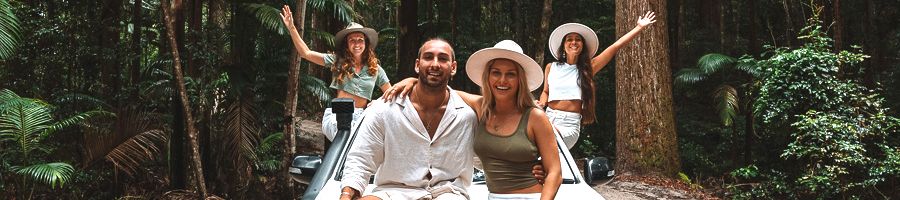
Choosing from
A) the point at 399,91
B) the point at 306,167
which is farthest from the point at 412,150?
the point at 306,167

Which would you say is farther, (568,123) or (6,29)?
(6,29)

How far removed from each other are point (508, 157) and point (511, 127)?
14cm

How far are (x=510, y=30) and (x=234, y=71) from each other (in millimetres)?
14570

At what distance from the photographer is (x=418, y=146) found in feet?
11.6

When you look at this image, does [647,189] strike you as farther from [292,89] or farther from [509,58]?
[509,58]

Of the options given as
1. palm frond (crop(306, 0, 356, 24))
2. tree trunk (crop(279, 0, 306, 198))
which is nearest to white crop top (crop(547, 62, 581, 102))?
tree trunk (crop(279, 0, 306, 198))

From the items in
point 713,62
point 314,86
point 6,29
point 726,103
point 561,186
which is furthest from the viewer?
point 713,62

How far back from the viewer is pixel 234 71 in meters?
8.80

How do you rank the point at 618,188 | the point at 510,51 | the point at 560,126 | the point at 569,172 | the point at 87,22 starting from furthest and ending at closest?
the point at 87,22, the point at 618,188, the point at 560,126, the point at 569,172, the point at 510,51

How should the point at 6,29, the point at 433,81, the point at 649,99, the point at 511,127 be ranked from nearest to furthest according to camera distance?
the point at 433,81
the point at 511,127
the point at 6,29
the point at 649,99

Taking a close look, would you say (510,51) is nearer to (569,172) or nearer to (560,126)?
(569,172)

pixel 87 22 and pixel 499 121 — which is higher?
pixel 87 22

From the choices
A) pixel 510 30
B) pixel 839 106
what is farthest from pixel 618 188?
pixel 510 30

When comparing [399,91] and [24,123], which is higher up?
[399,91]
